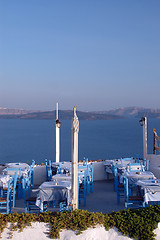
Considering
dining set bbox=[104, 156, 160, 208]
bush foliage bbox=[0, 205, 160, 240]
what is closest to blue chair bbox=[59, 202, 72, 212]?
dining set bbox=[104, 156, 160, 208]

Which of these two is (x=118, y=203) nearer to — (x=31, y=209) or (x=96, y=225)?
(x=31, y=209)

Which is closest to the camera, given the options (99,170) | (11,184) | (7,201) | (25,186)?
(7,201)

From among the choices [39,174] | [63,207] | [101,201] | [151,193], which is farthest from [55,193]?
[39,174]

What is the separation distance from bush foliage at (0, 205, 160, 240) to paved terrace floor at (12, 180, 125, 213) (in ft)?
8.15

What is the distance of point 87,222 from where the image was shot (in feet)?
16.4

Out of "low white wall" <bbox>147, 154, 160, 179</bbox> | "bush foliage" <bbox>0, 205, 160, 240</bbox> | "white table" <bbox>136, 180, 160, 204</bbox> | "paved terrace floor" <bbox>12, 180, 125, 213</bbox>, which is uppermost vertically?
"low white wall" <bbox>147, 154, 160, 179</bbox>

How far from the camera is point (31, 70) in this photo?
6425cm

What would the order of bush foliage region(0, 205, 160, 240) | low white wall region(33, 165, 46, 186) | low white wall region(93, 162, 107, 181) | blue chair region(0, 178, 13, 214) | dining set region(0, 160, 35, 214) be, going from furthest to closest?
low white wall region(93, 162, 107, 181) → low white wall region(33, 165, 46, 186) → dining set region(0, 160, 35, 214) → blue chair region(0, 178, 13, 214) → bush foliage region(0, 205, 160, 240)

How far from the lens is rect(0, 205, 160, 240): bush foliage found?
4.93 metres

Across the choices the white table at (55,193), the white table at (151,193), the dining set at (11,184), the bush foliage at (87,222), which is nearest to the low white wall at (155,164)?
the white table at (151,193)

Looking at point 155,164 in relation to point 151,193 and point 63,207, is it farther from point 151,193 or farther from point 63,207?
point 63,207

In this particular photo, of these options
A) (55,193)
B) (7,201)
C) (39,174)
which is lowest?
(7,201)

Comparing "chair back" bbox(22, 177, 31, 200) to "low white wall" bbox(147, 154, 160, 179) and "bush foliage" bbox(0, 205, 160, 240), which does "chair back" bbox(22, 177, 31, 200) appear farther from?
"low white wall" bbox(147, 154, 160, 179)

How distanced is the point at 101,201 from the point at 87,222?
3.63 metres
